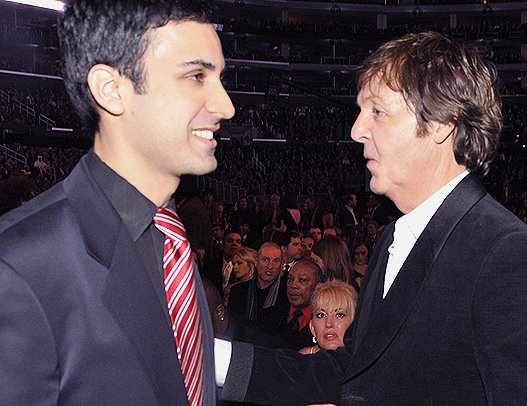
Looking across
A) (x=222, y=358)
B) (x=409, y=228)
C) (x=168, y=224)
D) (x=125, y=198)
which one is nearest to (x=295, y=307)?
(x=222, y=358)

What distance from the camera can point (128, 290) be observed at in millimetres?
1544

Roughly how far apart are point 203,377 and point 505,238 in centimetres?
83

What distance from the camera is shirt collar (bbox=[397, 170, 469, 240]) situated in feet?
7.22

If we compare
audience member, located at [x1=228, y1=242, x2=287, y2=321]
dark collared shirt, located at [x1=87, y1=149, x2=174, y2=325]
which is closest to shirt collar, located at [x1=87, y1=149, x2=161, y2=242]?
dark collared shirt, located at [x1=87, y1=149, x2=174, y2=325]

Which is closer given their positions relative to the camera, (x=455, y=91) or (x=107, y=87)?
(x=107, y=87)

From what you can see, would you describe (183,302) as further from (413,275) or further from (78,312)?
(413,275)

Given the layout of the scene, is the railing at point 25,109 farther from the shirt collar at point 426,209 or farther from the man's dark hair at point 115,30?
the man's dark hair at point 115,30

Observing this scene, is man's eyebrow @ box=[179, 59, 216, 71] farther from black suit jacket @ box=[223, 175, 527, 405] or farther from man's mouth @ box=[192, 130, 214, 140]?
black suit jacket @ box=[223, 175, 527, 405]

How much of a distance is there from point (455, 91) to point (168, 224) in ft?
3.12

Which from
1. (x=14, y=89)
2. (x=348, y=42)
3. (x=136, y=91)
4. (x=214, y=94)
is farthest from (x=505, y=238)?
(x=348, y=42)

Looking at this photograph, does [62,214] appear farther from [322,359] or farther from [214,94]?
[322,359]

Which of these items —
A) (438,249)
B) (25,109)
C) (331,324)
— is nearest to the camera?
(438,249)

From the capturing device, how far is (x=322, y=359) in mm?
2736

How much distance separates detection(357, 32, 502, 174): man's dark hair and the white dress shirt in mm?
100
